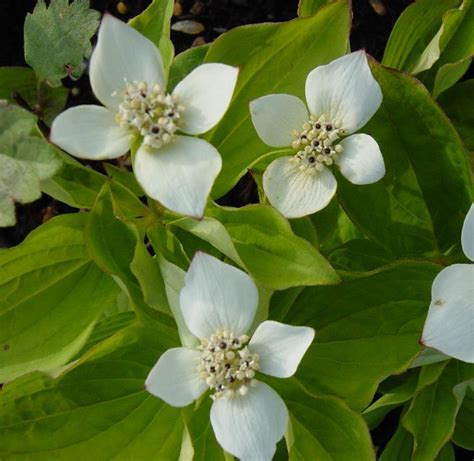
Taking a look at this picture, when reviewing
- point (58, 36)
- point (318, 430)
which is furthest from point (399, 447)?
point (58, 36)

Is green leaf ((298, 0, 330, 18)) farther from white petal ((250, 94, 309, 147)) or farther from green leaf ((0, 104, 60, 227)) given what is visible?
green leaf ((0, 104, 60, 227))

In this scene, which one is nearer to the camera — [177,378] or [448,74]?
[177,378]

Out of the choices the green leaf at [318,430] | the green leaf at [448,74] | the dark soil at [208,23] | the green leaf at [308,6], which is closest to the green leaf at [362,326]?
the green leaf at [318,430]

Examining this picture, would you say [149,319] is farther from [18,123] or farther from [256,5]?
[256,5]

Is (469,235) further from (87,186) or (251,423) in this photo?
(87,186)

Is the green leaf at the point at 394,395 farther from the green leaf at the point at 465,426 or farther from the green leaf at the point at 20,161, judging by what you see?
the green leaf at the point at 20,161

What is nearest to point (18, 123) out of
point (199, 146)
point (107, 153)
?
point (107, 153)
